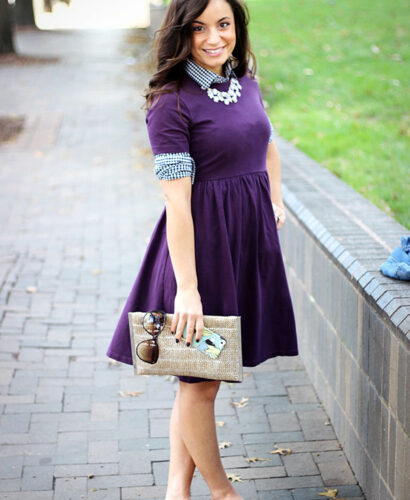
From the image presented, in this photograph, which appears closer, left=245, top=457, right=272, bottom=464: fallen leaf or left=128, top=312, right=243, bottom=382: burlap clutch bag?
left=128, top=312, right=243, bottom=382: burlap clutch bag

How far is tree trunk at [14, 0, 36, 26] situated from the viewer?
2421cm

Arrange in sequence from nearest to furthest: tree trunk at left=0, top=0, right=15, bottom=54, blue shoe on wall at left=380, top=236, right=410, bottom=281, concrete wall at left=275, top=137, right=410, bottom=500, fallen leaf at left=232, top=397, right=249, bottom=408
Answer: concrete wall at left=275, top=137, right=410, bottom=500
blue shoe on wall at left=380, top=236, right=410, bottom=281
fallen leaf at left=232, top=397, right=249, bottom=408
tree trunk at left=0, top=0, right=15, bottom=54

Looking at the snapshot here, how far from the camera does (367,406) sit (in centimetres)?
320

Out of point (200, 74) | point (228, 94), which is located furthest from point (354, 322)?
point (200, 74)

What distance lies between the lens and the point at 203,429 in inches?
113

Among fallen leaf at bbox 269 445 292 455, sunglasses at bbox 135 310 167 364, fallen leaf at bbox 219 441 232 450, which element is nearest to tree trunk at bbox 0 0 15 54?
fallen leaf at bbox 219 441 232 450

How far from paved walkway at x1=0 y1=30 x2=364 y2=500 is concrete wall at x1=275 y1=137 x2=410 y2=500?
23cm

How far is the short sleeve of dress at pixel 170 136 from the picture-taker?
2492mm

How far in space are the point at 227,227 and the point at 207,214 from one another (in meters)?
0.10

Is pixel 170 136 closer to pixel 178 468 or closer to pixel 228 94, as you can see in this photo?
pixel 228 94

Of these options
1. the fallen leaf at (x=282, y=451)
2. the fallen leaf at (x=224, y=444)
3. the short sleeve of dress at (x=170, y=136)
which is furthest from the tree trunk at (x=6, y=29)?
the short sleeve of dress at (x=170, y=136)

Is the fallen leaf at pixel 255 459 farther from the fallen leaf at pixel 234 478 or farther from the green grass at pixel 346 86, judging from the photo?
the green grass at pixel 346 86

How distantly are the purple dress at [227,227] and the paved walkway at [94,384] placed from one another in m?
0.82

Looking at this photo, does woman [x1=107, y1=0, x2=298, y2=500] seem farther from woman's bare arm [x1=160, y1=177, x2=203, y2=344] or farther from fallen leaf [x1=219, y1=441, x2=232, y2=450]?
fallen leaf [x1=219, y1=441, x2=232, y2=450]
